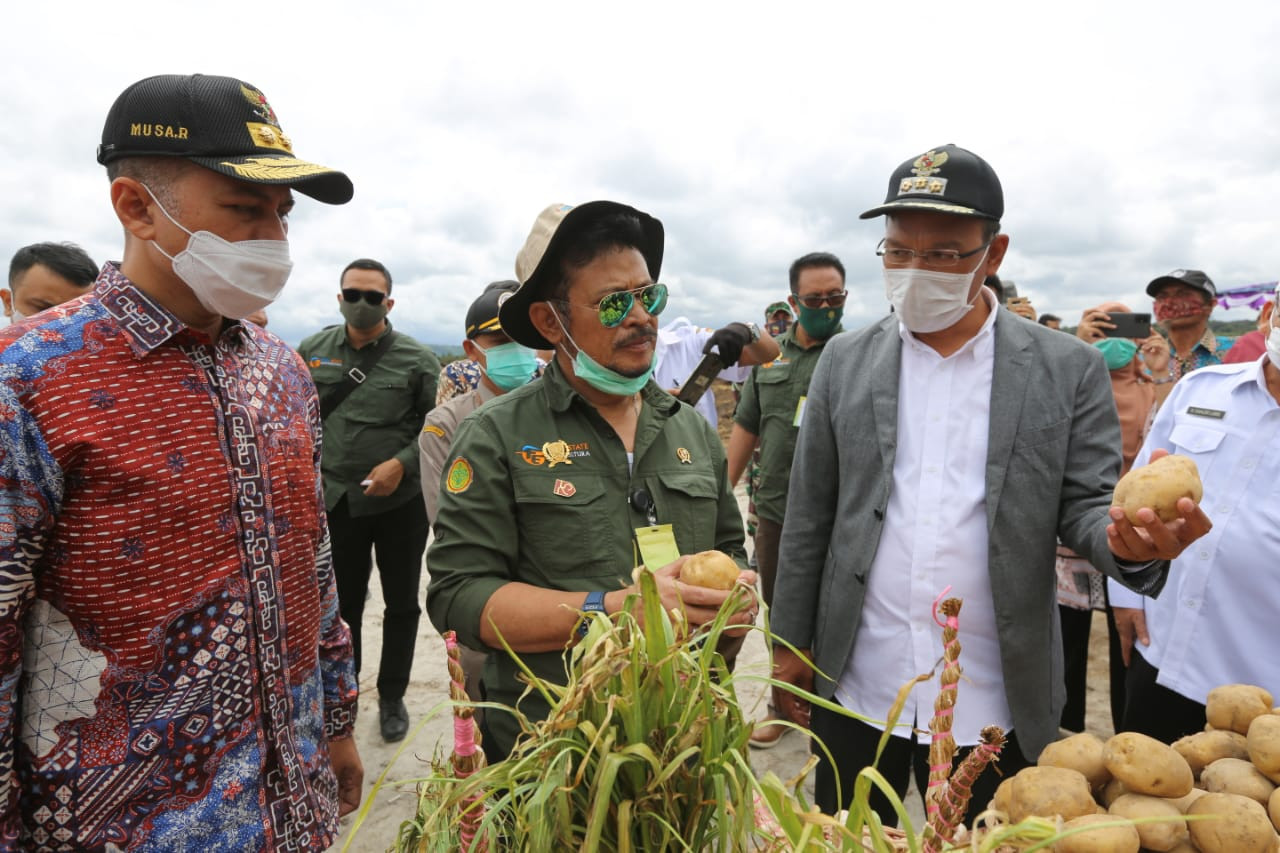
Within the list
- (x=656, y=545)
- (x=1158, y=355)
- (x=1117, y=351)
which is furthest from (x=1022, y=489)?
(x=1158, y=355)

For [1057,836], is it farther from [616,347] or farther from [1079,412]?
[1079,412]

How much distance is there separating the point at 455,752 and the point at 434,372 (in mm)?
3960

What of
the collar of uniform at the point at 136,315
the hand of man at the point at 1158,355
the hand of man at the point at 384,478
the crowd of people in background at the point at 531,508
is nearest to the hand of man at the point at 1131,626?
the crowd of people in background at the point at 531,508

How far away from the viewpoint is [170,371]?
1606mm

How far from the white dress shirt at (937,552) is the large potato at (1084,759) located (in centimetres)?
82

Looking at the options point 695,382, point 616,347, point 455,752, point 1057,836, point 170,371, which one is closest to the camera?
point 1057,836

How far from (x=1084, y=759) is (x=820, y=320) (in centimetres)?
349

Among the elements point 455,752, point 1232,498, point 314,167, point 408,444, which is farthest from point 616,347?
point 408,444

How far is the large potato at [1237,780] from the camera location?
1.36 meters

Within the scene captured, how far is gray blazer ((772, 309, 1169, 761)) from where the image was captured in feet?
7.22

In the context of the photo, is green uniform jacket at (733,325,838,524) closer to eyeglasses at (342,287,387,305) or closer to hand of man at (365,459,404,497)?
hand of man at (365,459,404,497)

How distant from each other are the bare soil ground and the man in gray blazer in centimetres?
71

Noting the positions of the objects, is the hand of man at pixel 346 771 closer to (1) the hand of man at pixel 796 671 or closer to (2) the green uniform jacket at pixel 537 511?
(2) the green uniform jacket at pixel 537 511

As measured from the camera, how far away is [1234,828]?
47.5 inches
